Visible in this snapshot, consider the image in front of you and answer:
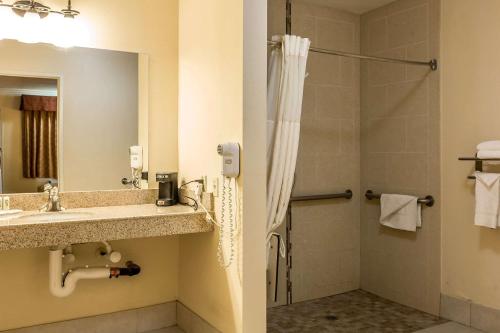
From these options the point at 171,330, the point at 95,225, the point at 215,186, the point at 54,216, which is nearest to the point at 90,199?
the point at 54,216

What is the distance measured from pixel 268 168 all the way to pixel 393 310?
1.76m

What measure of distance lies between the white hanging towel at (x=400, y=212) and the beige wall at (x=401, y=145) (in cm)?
9

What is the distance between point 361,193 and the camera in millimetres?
3986

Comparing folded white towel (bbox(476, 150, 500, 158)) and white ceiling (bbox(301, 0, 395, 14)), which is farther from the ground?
white ceiling (bbox(301, 0, 395, 14))

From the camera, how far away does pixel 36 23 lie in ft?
8.55

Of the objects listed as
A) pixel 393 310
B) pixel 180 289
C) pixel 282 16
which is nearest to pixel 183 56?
pixel 282 16

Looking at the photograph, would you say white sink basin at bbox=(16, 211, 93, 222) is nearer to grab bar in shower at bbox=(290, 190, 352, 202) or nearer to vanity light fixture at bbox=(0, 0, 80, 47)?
vanity light fixture at bbox=(0, 0, 80, 47)

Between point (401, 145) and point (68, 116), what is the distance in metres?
2.53

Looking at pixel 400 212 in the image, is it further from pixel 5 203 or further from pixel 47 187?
pixel 5 203

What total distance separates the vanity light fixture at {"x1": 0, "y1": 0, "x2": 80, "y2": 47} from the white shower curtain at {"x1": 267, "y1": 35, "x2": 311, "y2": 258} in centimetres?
126

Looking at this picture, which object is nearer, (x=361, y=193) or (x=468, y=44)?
(x=468, y=44)

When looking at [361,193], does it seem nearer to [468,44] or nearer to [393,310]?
[393,310]

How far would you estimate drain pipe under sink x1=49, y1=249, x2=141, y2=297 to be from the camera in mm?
2539

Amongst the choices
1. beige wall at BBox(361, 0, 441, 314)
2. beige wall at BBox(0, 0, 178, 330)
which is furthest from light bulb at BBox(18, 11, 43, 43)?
beige wall at BBox(361, 0, 441, 314)
